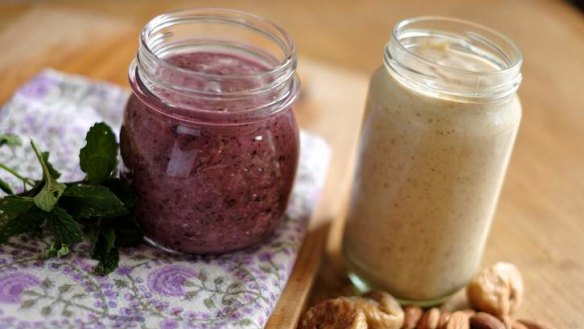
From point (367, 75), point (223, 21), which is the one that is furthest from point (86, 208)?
point (367, 75)

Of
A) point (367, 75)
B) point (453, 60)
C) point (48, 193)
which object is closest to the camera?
point (48, 193)

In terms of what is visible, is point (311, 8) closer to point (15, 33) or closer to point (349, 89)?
point (349, 89)

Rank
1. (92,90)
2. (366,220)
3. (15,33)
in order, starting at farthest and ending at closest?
(15,33), (92,90), (366,220)

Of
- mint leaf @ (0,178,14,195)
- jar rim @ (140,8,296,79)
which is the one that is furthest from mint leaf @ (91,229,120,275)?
jar rim @ (140,8,296,79)

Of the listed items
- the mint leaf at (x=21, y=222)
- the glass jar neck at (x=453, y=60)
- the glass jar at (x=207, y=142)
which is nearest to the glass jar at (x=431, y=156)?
the glass jar neck at (x=453, y=60)

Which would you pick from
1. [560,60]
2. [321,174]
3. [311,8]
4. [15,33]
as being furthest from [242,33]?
[560,60]

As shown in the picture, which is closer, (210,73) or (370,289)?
(210,73)

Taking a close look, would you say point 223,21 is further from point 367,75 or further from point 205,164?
point 367,75

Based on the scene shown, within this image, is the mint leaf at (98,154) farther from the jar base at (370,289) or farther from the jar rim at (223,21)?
the jar base at (370,289)
